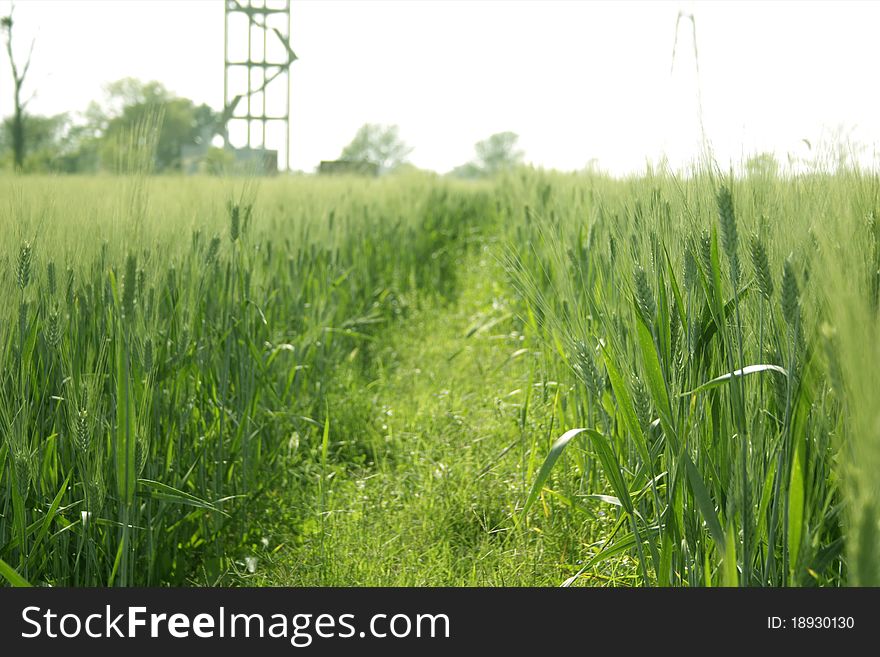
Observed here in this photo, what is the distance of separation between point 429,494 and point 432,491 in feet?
0.04

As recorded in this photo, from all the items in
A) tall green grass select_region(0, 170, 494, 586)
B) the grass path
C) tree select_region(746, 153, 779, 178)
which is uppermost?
tree select_region(746, 153, 779, 178)

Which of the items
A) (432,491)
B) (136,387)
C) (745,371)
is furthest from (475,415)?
(745,371)

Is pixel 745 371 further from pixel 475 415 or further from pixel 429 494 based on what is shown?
pixel 475 415

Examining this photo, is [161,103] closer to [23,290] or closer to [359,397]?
[23,290]

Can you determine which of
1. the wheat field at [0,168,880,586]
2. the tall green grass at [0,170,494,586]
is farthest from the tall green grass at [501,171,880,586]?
the tall green grass at [0,170,494,586]

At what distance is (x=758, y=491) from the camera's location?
1077 millimetres

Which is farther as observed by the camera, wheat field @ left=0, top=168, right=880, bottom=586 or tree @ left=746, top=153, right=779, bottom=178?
tree @ left=746, top=153, right=779, bottom=178

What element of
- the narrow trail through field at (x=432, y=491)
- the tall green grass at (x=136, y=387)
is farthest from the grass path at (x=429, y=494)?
the tall green grass at (x=136, y=387)

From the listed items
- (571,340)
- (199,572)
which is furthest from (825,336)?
(199,572)

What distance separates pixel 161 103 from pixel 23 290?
0.53 meters

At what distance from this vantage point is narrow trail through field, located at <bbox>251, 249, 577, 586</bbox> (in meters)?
1.62

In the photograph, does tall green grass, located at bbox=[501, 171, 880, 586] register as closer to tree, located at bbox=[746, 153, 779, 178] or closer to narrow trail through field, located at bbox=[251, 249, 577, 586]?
tree, located at bbox=[746, 153, 779, 178]
